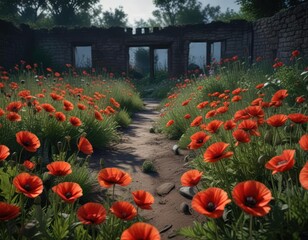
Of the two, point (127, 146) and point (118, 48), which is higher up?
point (118, 48)

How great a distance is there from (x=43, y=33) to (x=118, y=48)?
12.8 feet

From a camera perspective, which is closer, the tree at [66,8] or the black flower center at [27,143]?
the black flower center at [27,143]

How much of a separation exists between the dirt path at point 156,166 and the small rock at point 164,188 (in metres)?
0.04

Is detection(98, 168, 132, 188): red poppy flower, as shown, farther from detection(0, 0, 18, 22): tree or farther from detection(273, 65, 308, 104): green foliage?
detection(0, 0, 18, 22): tree

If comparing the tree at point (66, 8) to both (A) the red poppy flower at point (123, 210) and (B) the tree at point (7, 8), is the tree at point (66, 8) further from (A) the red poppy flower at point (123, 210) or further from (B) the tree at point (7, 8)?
(A) the red poppy flower at point (123, 210)

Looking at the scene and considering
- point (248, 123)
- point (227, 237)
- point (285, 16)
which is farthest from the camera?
point (285, 16)

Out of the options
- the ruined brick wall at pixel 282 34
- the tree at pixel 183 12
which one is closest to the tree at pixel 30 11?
the tree at pixel 183 12

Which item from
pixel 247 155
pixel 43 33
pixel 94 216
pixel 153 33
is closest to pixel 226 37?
pixel 153 33

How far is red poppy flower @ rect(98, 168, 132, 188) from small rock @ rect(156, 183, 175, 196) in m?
1.47

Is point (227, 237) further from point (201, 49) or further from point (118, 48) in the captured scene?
point (201, 49)

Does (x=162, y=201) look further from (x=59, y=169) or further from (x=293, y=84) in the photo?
(x=293, y=84)

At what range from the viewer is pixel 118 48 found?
17.4 meters

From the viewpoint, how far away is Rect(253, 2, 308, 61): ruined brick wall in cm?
1043

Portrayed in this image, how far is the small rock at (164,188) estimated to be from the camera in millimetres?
3060
